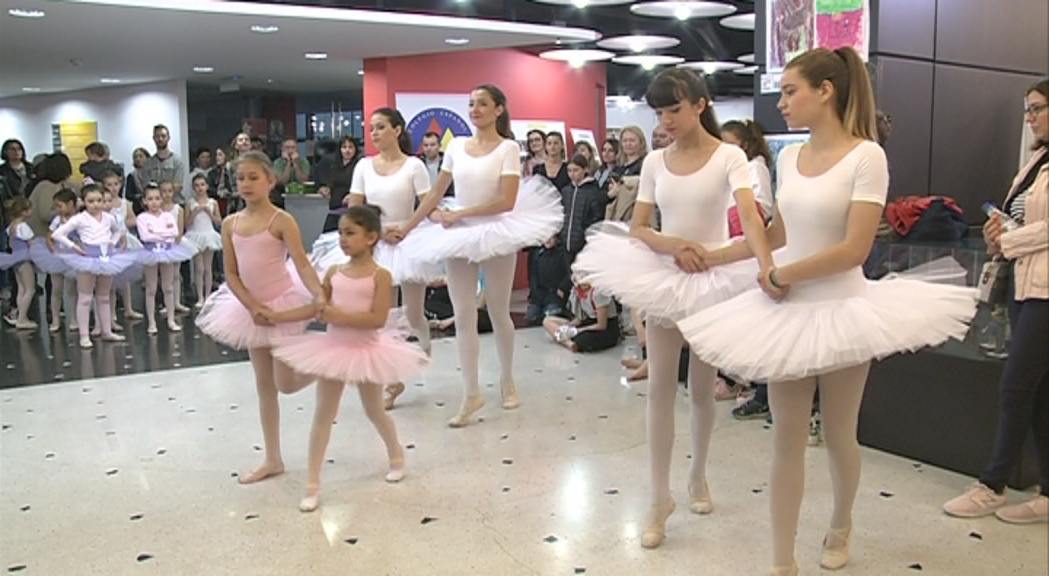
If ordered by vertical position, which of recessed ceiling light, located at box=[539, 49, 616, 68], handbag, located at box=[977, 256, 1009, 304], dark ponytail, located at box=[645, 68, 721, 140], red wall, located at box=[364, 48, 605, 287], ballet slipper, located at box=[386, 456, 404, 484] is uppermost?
recessed ceiling light, located at box=[539, 49, 616, 68]

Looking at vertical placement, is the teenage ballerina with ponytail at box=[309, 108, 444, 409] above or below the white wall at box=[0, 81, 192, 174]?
below

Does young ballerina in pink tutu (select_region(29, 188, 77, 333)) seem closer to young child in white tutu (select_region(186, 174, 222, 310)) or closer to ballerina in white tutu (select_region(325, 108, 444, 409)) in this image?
young child in white tutu (select_region(186, 174, 222, 310))

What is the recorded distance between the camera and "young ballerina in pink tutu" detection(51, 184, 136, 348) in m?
6.70

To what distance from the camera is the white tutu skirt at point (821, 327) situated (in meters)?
2.26

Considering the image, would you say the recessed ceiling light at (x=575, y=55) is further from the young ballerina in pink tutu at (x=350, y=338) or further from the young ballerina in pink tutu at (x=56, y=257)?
the young ballerina in pink tutu at (x=350, y=338)

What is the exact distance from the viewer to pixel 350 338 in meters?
3.32

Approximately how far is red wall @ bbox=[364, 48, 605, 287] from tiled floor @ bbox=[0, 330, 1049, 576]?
5.43 m

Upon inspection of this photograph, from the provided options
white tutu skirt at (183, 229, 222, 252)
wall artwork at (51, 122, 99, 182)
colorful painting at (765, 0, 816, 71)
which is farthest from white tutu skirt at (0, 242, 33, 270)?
wall artwork at (51, 122, 99, 182)

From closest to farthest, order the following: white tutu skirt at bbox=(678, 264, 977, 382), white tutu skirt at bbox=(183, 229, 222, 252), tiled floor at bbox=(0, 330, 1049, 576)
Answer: white tutu skirt at bbox=(678, 264, 977, 382), tiled floor at bbox=(0, 330, 1049, 576), white tutu skirt at bbox=(183, 229, 222, 252)

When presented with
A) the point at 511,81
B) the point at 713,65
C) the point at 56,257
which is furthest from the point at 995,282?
the point at 713,65

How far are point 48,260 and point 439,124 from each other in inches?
169

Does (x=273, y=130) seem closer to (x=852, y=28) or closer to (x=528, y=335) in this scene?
(x=528, y=335)

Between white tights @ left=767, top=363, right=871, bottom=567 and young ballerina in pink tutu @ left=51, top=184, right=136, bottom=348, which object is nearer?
white tights @ left=767, top=363, right=871, bottom=567

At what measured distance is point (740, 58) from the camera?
1159 centimetres
